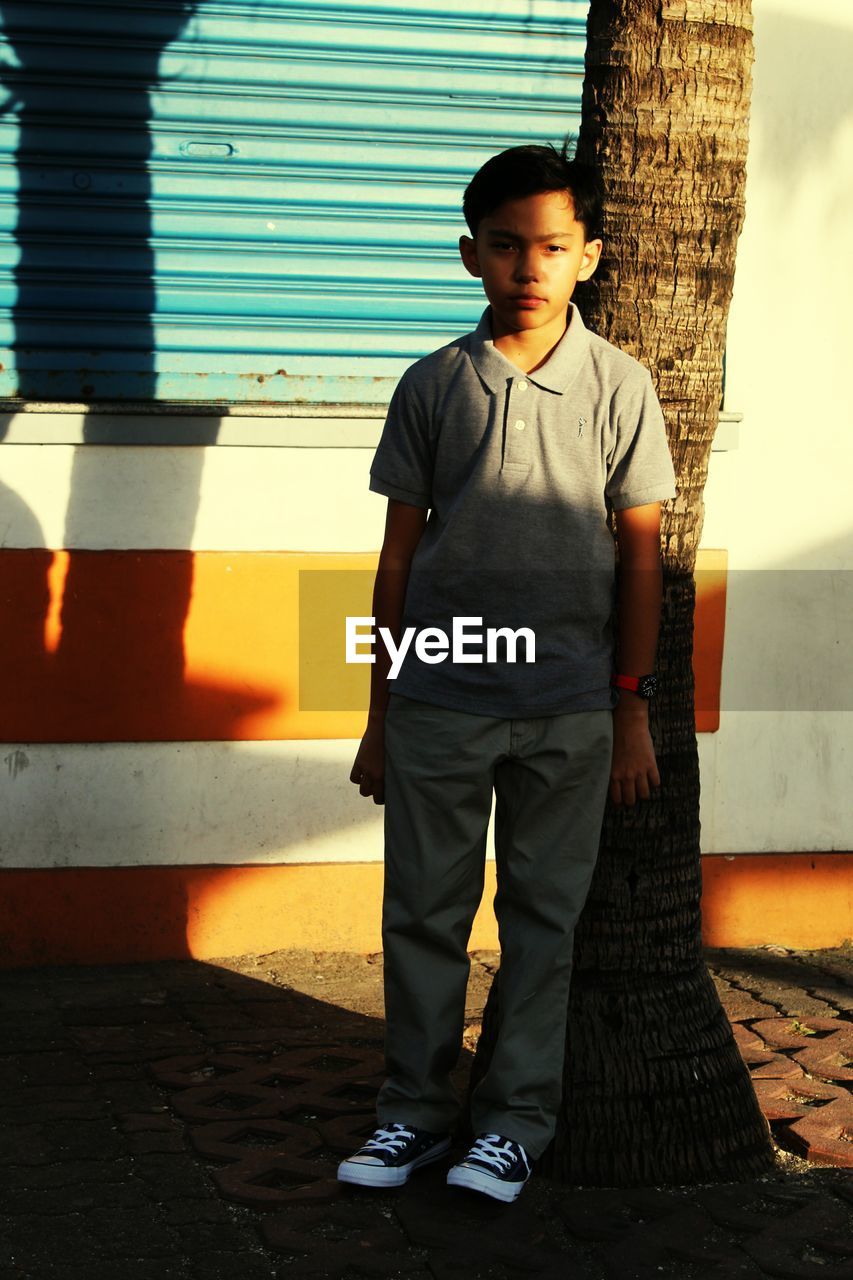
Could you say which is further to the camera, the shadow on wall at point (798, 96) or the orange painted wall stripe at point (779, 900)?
the orange painted wall stripe at point (779, 900)

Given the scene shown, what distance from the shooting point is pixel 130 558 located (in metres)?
5.20

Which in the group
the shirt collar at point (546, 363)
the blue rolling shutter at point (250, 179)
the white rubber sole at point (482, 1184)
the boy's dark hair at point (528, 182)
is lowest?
the white rubber sole at point (482, 1184)

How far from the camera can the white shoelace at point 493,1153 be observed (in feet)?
10.7

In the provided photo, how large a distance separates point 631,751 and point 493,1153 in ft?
2.85

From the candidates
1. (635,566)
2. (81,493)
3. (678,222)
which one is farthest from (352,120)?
(635,566)

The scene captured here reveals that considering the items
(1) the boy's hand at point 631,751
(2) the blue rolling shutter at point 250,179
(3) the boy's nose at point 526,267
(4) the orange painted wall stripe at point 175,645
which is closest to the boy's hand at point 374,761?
(1) the boy's hand at point 631,751

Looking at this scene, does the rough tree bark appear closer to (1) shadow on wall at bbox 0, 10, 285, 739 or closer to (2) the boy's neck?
(2) the boy's neck

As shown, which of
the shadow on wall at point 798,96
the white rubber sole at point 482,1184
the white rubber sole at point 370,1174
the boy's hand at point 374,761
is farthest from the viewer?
the shadow on wall at point 798,96

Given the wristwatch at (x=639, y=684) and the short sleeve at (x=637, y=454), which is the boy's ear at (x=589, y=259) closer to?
the short sleeve at (x=637, y=454)

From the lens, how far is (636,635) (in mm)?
3332

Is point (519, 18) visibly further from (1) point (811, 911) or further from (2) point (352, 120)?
(1) point (811, 911)

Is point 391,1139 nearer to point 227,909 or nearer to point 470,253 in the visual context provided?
point 470,253

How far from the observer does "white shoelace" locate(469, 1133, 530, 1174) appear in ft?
10.7

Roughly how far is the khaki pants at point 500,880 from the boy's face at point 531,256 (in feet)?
2.73
